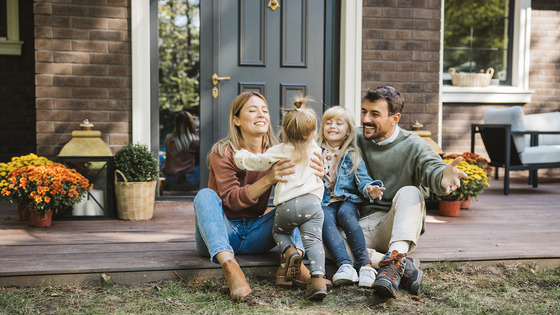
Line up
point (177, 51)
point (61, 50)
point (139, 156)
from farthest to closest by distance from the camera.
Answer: point (177, 51), point (61, 50), point (139, 156)

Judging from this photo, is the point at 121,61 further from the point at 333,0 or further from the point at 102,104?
the point at 333,0

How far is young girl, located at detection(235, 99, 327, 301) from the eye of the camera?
235 centimetres

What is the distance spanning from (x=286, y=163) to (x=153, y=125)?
2505mm

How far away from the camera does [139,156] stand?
13.0 ft

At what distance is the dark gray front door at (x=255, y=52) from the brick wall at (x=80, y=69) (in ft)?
2.26

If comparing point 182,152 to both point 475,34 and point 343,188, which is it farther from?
point 475,34

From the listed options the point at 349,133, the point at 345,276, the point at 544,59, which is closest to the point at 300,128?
the point at 349,133

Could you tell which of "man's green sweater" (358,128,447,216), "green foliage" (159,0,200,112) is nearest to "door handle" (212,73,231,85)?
"man's green sweater" (358,128,447,216)

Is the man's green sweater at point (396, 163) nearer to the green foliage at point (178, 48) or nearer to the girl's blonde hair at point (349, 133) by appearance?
the girl's blonde hair at point (349, 133)

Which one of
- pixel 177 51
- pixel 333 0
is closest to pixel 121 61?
pixel 333 0

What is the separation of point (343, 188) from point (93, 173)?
213 cm

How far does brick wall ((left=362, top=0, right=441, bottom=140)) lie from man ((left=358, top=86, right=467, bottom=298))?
2056 mm

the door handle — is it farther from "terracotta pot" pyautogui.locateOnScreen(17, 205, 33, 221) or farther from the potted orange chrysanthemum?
"terracotta pot" pyautogui.locateOnScreen(17, 205, 33, 221)

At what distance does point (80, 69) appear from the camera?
4.38m
